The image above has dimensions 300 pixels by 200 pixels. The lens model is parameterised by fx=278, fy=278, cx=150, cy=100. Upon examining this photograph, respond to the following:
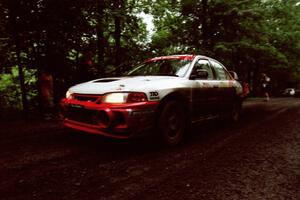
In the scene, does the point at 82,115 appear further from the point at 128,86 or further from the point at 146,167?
the point at 146,167

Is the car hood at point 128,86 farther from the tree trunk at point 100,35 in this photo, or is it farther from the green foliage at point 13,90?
the green foliage at point 13,90

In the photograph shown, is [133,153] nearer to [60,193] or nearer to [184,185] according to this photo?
[184,185]

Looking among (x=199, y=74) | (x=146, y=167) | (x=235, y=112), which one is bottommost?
(x=146, y=167)

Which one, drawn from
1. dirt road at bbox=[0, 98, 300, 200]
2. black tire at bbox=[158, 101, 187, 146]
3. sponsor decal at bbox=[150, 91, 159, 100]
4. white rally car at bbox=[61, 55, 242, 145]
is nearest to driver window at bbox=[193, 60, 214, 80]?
white rally car at bbox=[61, 55, 242, 145]

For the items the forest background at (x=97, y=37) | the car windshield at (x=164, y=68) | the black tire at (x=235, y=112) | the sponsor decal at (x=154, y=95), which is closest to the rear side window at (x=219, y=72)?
the black tire at (x=235, y=112)

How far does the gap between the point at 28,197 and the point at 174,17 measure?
1458 centimetres

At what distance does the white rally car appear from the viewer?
3.83m

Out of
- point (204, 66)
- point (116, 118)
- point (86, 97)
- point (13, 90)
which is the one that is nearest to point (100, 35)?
point (13, 90)

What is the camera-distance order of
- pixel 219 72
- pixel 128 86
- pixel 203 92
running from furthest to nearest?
pixel 219 72
pixel 203 92
pixel 128 86

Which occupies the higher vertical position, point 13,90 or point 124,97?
point 13,90

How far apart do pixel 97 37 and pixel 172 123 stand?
5.44 meters

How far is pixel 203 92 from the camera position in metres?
5.24

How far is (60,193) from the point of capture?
2.64m

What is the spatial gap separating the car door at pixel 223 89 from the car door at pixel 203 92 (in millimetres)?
211
